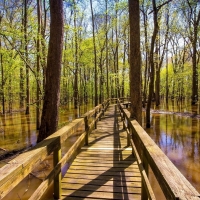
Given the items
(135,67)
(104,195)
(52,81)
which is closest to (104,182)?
(104,195)

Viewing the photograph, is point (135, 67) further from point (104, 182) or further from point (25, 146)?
point (25, 146)

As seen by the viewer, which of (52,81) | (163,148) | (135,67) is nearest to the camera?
(135,67)

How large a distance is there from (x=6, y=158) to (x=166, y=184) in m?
7.00

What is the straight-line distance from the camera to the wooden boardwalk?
129 inches

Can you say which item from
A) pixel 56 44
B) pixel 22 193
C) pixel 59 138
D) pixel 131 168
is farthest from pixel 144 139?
pixel 56 44

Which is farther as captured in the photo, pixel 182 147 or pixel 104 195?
pixel 182 147

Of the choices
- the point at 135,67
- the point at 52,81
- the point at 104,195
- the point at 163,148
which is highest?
the point at 135,67


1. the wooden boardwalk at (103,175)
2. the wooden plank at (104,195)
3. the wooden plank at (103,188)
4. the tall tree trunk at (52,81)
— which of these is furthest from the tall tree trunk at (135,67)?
the wooden plank at (104,195)

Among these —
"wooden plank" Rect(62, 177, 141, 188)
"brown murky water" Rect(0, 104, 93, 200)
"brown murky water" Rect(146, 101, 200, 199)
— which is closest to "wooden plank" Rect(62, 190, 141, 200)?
"wooden plank" Rect(62, 177, 141, 188)

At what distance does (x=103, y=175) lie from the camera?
3.96 m

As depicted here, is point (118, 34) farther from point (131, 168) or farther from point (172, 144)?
point (131, 168)

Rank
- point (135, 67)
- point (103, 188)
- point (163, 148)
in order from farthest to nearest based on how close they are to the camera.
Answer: point (163, 148)
point (135, 67)
point (103, 188)

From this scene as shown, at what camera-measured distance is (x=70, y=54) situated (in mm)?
24266

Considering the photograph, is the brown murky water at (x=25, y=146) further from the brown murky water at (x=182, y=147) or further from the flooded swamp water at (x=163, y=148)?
the brown murky water at (x=182, y=147)
